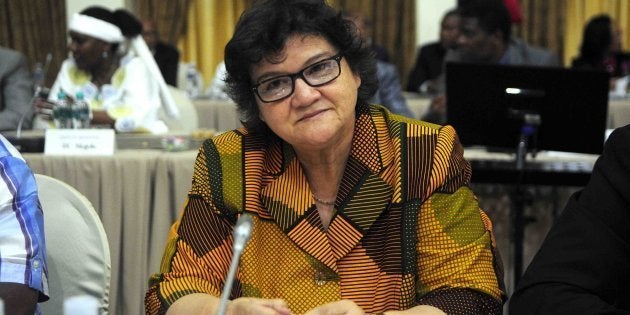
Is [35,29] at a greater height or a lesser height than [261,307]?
lesser

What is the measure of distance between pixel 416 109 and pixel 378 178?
208 inches

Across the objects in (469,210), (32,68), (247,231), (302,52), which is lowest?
(32,68)

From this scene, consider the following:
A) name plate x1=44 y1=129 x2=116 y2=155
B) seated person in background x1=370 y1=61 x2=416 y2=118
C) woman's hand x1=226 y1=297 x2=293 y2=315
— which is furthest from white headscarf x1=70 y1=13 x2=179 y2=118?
woman's hand x1=226 y1=297 x2=293 y2=315

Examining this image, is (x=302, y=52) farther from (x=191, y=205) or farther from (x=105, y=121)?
(x=105, y=121)

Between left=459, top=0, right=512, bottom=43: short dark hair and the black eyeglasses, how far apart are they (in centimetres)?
439

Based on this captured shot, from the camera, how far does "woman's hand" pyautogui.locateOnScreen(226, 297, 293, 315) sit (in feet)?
6.09

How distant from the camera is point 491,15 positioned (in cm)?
640

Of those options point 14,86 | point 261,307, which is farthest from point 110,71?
point 261,307

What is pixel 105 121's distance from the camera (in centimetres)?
550

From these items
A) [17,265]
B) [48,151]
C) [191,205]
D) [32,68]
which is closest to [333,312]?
[191,205]

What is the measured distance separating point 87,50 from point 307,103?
189 inches

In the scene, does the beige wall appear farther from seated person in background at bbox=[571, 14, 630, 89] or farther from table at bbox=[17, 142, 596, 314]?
table at bbox=[17, 142, 596, 314]

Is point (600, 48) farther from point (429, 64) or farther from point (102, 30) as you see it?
point (102, 30)

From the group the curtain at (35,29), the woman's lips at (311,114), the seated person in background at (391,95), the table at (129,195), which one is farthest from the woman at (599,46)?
the woman's lips at (311,114)
